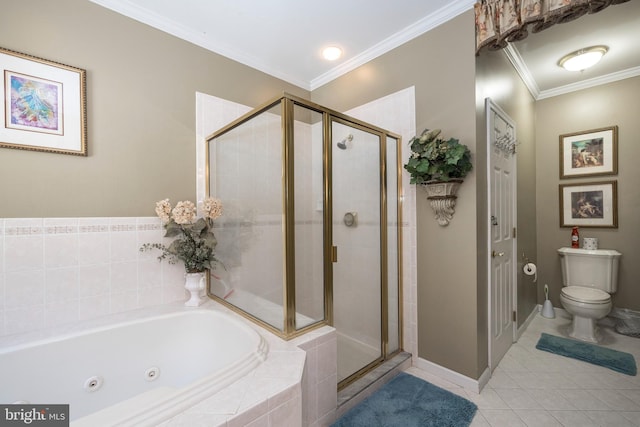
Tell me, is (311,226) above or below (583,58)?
below

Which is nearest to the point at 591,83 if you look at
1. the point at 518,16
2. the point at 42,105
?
the point at 518,16

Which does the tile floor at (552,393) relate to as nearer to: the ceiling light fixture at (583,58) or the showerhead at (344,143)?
the showerhead at (344,143)

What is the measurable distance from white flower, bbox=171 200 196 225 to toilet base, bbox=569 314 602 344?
3474mm

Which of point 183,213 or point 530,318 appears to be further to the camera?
point 530,318

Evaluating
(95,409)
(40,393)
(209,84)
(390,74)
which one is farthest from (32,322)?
(390,74)

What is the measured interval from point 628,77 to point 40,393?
16.6 ft

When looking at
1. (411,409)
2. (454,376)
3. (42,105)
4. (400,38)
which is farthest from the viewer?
(400,38)

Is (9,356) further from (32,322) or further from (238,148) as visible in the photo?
(238,148)

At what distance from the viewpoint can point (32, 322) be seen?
1.41 meters

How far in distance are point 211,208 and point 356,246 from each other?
1053mm

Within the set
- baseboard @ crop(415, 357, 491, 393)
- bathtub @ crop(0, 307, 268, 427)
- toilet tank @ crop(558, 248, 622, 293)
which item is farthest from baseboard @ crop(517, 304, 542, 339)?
bathtub @ crop(0, 307, 268, 427)

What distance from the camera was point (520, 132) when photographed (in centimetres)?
258

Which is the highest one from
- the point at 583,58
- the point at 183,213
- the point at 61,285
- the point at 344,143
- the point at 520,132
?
the point at 583,58

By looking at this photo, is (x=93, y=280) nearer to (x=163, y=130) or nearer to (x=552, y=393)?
(x=163, y=130)
